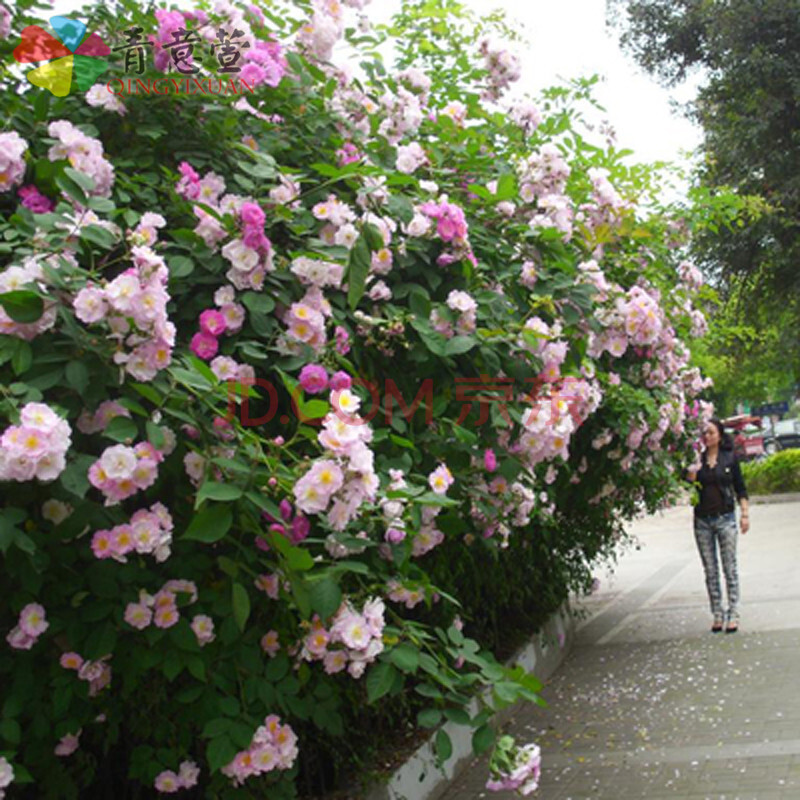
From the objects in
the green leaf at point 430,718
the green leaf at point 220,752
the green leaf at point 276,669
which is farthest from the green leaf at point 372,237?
the green leaf at point 220,752

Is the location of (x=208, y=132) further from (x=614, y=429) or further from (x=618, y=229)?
(x=614, y=429)

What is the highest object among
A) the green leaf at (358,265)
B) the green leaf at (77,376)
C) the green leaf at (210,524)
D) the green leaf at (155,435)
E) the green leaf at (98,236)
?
the green leaf at (98,236)

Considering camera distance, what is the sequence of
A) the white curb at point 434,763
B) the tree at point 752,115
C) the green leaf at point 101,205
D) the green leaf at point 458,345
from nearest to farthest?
the green leaf at point 101,205
the green leaf at point 458,345
the white curb at point 434,763
the tree at point 752,115

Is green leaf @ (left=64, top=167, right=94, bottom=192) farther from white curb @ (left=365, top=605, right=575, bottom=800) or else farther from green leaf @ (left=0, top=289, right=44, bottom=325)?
Answer: white curb @ (left=365, top=605, right=575, bottom=800)

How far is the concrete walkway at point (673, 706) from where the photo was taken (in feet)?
17.3

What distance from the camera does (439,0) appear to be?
6.78 meters

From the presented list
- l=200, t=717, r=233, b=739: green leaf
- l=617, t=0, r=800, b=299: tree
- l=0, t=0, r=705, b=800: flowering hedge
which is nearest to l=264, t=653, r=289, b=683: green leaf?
l=0, t=0, r=705, b=800: flowering hedge

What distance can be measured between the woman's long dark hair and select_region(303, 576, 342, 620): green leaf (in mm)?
6853

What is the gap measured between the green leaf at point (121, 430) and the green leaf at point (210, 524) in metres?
0.25

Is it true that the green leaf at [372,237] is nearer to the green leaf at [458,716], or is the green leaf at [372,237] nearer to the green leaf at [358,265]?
the green leaf at [358,265]

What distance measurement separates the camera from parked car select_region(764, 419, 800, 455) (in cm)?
4191

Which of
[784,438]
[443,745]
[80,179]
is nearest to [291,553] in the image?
[443,745]

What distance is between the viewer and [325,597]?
267cm

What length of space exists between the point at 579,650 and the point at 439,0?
5277 mm
